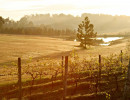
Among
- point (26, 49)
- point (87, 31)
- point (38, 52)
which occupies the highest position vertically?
point (87, 31)

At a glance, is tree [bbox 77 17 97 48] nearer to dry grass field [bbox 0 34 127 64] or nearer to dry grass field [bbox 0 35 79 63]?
dry grass field [bbox 0 34 127 64]

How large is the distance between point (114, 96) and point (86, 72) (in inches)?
284

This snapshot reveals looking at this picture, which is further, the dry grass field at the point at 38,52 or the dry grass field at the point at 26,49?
the dry grass field at the point at 26,49

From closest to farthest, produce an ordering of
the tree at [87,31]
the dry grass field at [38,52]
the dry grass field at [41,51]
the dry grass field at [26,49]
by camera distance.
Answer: the dry grass field at [38,52]
the dry grass field at [26,49]
the dry grass field at [41,51]
the tree at [87,31]

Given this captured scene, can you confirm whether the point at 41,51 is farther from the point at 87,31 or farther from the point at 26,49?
the point at 87,31

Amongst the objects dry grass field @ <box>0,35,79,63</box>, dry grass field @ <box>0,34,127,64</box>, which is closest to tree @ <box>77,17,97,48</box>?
dry grass field @ <box>0,34,127,64</box>

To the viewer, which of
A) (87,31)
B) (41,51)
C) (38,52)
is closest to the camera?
(38,52)

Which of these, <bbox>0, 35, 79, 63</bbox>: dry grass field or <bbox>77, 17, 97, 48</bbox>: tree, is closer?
<bbox>0, 35, 79, 63</bbox>: dry grass field

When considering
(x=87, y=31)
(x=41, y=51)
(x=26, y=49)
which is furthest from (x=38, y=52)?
(x=87, y=31)

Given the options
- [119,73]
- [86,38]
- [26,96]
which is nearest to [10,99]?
[26,96]

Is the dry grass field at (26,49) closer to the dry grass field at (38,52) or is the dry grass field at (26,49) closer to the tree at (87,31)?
the dry grass field at (38,52)

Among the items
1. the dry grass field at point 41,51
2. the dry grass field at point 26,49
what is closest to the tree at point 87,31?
the dry grass field at point 41,51

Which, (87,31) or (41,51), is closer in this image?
(41,51)

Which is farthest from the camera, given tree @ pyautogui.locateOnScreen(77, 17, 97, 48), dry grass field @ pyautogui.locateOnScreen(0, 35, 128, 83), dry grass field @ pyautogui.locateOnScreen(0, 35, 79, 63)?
tree @ pyautogui.locateOnScreen(77, 17, 97, 48)
